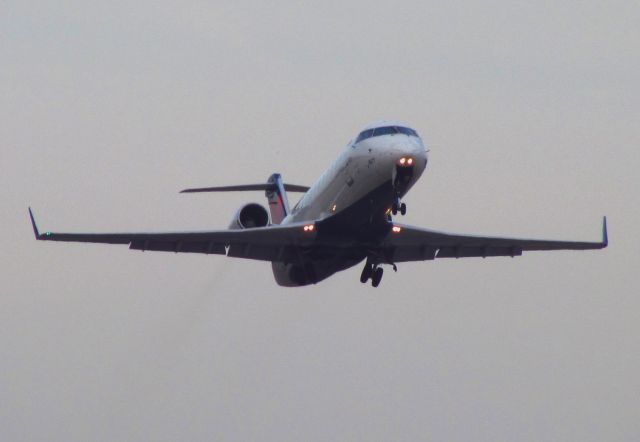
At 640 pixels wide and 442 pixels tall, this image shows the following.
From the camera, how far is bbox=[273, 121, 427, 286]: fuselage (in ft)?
154

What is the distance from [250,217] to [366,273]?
5788 mm

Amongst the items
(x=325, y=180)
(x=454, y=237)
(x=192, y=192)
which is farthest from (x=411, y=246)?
(x=192, y=192)

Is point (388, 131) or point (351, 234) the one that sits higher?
point (388, 131)

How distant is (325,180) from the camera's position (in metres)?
50.3

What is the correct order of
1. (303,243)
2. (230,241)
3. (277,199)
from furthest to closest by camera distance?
1. (277,199)
2. (230,241)
3. (303,243)

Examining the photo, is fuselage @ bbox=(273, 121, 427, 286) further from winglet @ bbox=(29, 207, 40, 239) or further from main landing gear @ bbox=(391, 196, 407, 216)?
winglet @ bbox=(29, 207, 40, 239)

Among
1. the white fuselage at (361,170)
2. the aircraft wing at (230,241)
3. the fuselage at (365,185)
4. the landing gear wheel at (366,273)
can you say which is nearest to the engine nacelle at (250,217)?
the aircraft wing at (230,241)

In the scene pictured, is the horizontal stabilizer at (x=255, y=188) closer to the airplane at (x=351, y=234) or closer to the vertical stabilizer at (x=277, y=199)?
the vertical stabilizer at (x=277, y=199)

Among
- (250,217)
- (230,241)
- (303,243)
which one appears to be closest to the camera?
(303,243)

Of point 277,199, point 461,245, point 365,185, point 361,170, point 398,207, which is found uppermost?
point 361,170

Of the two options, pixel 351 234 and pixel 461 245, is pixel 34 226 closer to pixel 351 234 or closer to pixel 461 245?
pixel 351 234

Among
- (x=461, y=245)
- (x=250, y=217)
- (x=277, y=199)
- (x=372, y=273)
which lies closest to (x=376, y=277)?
(x=372, y=273)

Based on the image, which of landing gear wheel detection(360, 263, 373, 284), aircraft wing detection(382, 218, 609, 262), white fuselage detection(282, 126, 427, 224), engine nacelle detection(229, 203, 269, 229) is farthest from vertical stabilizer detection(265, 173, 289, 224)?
white fuselage detection(282, 126, 427, 224)

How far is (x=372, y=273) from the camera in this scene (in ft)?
168
